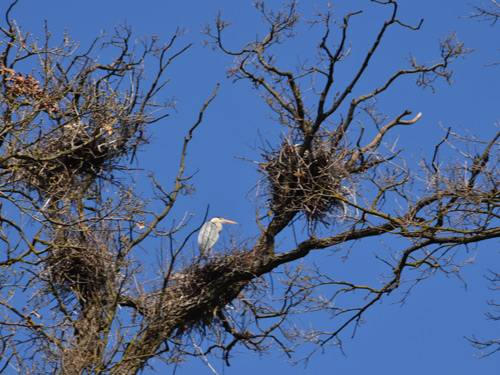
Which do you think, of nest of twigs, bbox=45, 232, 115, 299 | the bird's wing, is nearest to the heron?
the bird's wing

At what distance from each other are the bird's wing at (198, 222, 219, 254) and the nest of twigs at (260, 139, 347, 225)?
4.84 ft

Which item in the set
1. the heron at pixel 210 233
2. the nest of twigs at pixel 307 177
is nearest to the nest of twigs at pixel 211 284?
the nest of twigs at pixel 307 177

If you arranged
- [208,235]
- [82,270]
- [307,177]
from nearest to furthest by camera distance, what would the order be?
[307,177]
[82,270]
[208,235]

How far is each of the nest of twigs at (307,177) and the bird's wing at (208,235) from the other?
1.48 m

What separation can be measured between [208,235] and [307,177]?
2.07 m

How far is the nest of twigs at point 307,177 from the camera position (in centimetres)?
732

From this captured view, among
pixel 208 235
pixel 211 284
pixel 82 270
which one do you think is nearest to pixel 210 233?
pixel 208 235

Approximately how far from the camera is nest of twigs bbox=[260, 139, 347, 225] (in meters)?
7.32

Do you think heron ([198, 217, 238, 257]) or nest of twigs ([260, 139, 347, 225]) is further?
heron ([198, 217, 238, 257])

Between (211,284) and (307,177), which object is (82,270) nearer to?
(211,284)

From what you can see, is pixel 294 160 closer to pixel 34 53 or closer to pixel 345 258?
pixel 345 258

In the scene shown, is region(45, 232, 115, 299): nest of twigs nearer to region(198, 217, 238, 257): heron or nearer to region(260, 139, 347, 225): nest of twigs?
region(198, 217, 238, 257): heron

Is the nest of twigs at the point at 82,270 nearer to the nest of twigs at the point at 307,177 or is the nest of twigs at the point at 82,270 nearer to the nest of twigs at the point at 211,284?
the nest of twigs at the point at 211,284

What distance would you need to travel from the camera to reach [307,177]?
730cm
